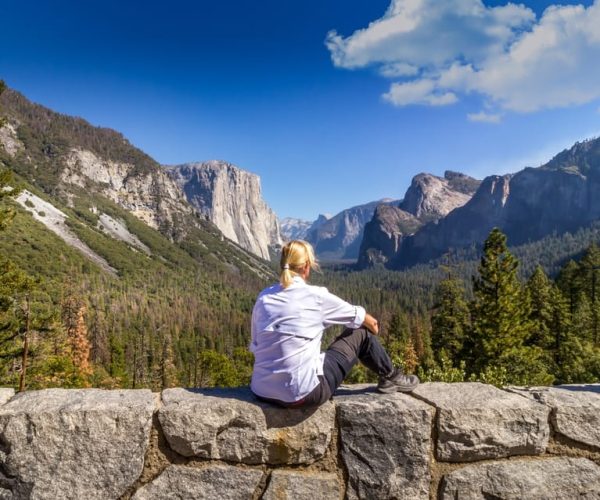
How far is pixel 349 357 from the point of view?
3678mm

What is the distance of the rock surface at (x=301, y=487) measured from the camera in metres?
3.10

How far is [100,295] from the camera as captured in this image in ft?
400

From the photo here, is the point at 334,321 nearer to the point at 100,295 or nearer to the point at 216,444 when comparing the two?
the point at 216,444

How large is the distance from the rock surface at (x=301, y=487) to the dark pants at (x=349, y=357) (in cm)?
58

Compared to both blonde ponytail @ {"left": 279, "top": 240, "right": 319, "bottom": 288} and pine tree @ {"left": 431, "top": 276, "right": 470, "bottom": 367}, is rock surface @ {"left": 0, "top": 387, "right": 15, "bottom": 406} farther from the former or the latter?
pine tree @ {"left": 431, "top": 276, "right": 470, "bottom": 367}

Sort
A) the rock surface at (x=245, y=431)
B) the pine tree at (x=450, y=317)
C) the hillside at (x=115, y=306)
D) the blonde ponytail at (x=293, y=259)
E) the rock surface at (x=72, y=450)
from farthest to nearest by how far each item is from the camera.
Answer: the hillside at (x=115, y=306) < the pine tree at (x=450, y=317) < the blonde ponytail at (x=293, y=259) < the rock surface at (x=245, y=431) < the rock surface at (x=72, y=450)

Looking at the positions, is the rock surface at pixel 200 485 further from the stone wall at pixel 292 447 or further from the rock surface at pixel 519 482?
the rock surface at pixel 519 482

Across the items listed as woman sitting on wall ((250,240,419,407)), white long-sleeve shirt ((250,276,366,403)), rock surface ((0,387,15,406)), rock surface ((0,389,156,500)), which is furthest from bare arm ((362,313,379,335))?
rock surface ((0,387,15,406))

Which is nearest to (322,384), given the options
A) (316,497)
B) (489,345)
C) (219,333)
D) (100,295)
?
(316,497)

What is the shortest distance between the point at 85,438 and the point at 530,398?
3.69 meters

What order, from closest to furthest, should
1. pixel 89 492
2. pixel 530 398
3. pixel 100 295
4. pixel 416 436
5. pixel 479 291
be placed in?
pixel 89 492 → pixel 416 436 → pixel 530 398 → pixel 479 291 → pixel 100 295

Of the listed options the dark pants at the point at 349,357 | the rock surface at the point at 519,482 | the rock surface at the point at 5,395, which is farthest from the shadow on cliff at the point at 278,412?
the rock surface at the point at 5,395

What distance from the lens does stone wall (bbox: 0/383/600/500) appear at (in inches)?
117

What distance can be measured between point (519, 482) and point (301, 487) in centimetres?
178
